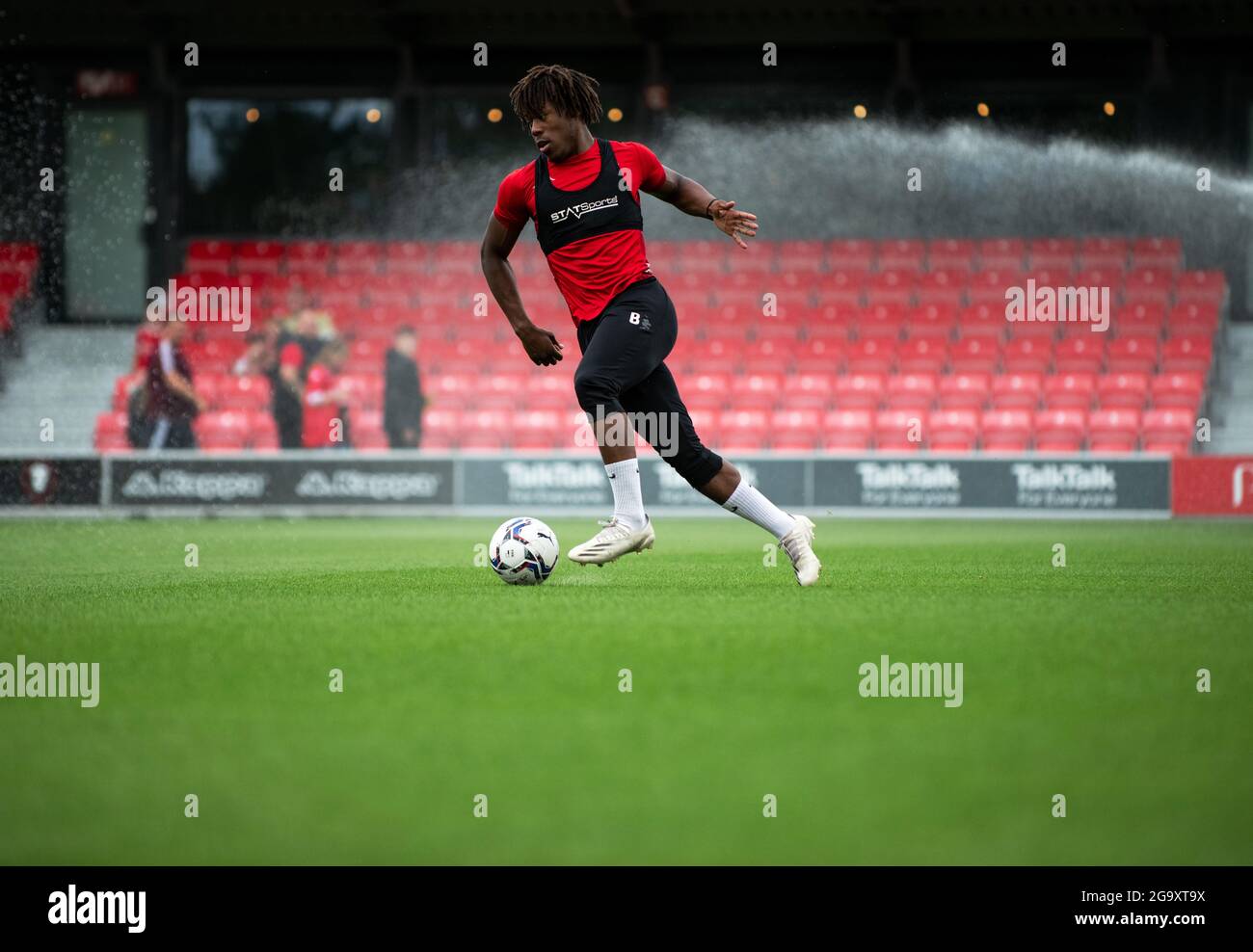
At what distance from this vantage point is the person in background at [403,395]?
16.9m

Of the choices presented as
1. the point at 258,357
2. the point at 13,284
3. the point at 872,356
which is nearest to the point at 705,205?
the point at 258,357

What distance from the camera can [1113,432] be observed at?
18.9m

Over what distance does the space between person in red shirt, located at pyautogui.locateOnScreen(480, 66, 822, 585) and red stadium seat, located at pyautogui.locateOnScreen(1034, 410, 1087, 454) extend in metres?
12.4

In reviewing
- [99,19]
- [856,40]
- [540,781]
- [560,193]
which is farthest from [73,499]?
[540,781]

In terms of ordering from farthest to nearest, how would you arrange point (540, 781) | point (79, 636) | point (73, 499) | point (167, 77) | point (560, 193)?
point (167, 77) < point (73, 499) < point (560, 193) < point (79, 636) < point (540, 781)

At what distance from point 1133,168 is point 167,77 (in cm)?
1487

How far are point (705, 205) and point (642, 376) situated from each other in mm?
876

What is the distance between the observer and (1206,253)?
2256 cm

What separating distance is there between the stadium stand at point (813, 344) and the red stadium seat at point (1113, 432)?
0.03 m

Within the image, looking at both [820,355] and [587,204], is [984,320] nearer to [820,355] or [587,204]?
[820,355]

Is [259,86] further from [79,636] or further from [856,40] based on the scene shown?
[79,636]

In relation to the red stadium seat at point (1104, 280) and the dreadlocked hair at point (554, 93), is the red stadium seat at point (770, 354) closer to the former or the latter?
the red stadium seat at point (1104, 280)

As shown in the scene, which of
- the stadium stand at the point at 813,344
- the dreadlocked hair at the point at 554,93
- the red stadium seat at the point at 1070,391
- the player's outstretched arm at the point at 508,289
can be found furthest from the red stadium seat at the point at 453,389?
the dreadlocked hair at the point at 554,93
